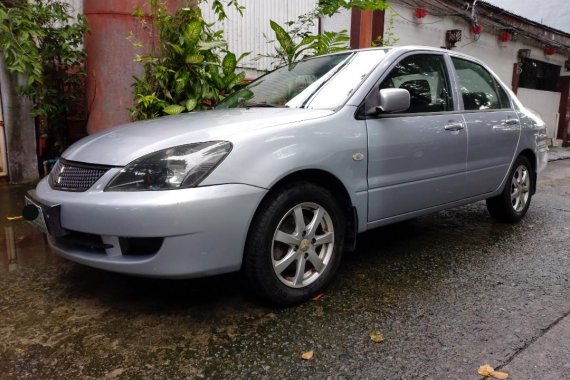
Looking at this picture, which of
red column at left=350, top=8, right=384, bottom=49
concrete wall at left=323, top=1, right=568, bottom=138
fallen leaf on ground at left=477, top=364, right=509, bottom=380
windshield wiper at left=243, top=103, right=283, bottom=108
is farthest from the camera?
concrete wall at left=323, top=1, right=568, bottom=138

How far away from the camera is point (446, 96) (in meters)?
3.59

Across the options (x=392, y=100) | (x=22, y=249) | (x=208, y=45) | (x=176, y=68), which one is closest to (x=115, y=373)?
(x=22, y=249)

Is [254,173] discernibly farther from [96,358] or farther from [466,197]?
[466,197]

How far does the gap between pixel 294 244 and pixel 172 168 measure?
793 millimetres

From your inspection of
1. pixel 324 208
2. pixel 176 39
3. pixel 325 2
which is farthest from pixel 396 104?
pixel 325 2

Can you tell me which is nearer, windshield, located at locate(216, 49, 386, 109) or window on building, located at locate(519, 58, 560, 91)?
windshield, located at locate(216, 49, 386, 109)

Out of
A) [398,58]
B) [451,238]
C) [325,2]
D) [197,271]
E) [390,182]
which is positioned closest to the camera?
[197,271]

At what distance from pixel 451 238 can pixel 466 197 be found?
1.49 ft

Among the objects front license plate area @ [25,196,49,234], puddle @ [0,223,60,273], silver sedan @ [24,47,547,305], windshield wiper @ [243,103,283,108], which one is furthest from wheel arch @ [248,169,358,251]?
puddle @ [0,223,60,273]

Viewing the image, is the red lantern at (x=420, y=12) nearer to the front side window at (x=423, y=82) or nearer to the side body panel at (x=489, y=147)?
the side body panel at (x=489, y=147)

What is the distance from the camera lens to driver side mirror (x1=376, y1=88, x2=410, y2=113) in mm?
2799

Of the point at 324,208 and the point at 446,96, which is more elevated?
the point at 446,96

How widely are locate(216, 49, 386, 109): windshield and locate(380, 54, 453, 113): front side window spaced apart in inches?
7.6

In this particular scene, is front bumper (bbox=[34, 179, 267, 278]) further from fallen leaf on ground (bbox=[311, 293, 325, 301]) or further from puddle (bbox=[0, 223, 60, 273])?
puddle (bbox=[0, 223, 60, 273])
